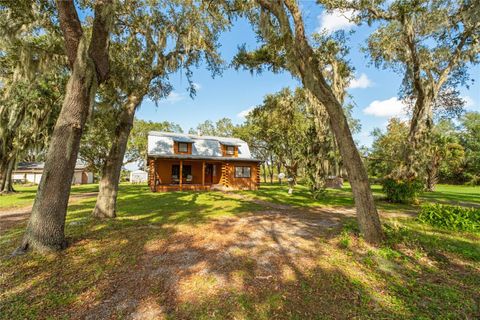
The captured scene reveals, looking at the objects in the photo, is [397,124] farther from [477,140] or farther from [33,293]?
[33,293]

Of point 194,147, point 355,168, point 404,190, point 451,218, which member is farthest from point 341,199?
point 194,147

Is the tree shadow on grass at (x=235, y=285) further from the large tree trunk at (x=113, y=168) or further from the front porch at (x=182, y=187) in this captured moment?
the front porch at (x=182, y=187)

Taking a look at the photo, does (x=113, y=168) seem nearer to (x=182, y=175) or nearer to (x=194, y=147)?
(x=182, y=175)

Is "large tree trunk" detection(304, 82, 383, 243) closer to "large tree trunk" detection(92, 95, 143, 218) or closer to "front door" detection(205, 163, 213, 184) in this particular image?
"large tree trunk" detection(92, 95, 143, 218)

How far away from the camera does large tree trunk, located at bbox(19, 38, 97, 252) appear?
4.01 metres

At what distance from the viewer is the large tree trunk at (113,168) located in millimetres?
6781

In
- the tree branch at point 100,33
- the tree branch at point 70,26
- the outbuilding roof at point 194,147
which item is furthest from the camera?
the outbuilding roof at point 194,147

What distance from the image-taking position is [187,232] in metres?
5.52

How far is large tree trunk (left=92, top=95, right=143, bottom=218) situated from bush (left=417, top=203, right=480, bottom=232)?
1005 centimetres

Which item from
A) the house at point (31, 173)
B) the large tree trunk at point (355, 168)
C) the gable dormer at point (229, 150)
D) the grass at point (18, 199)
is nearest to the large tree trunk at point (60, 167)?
the large tree trunk at point (355, 168)

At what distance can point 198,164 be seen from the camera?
1986 cm

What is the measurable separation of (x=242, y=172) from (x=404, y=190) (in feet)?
40.3

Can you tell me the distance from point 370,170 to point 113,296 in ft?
131

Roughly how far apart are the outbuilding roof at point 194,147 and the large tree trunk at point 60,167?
12.5 meters
